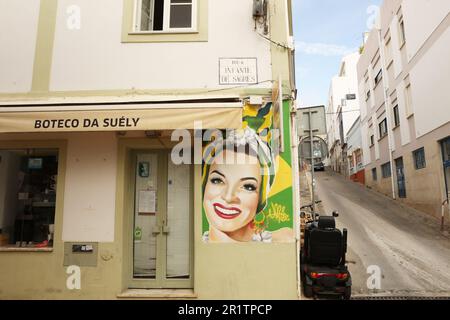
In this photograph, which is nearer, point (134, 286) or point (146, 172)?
point (134, 286)

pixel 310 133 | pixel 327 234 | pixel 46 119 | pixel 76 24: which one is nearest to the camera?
pixel 46 119

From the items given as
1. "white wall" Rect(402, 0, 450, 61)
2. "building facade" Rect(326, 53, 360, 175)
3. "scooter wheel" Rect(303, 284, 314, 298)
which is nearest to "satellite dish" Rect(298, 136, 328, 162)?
"scooter wheel" Rect(303, 284, 314, 298)

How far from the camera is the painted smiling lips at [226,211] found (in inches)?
231

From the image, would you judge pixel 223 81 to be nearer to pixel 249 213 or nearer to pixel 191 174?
pixel 191 174

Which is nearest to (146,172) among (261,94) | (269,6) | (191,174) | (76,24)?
(191,174)

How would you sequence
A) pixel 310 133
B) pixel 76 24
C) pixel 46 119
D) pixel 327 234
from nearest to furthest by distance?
A: pixel 46 119, pixel 327 234, pixel 76 24, pixel 310 133

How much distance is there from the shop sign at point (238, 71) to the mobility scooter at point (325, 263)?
121 inches

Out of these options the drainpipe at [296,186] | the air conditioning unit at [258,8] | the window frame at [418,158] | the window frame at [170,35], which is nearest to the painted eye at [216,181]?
the drainpipe at [296,186]

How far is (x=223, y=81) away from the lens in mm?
6297

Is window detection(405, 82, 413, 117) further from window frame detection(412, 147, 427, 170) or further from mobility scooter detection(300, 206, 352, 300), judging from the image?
mobility scooter detection(300, 206, 352, 300)

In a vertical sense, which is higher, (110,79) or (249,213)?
(110,79)

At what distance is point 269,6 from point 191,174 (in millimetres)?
3630

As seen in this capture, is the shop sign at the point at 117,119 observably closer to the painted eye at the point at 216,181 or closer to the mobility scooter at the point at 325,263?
the painted eye at the point at 216,181
